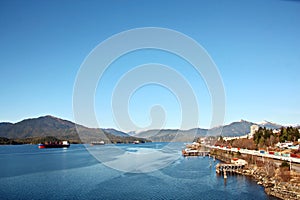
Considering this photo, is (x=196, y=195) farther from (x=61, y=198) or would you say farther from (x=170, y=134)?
(x=170, y=134)

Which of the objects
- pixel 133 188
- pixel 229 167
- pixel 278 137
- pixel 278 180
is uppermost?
pixel 278 137

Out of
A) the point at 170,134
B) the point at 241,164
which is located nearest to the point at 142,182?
the point at 241,164

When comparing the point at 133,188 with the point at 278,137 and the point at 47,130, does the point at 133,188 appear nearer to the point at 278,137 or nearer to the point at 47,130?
the point at 278,137

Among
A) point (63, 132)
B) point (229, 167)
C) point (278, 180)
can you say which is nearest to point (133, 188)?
point (278, 180)

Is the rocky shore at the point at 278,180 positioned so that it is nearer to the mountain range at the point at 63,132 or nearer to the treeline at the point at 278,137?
the treeline at the point at 278,137

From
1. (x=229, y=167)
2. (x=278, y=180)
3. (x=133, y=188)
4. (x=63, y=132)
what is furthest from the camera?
(x=63, y=132)

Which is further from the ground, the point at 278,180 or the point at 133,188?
the point at 278,180

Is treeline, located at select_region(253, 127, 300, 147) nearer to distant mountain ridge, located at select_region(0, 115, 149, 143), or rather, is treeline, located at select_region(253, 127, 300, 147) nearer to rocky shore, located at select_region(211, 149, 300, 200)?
rocky shore, located at select_region(211, 149, 300, 200)

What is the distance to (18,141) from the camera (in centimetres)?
3981

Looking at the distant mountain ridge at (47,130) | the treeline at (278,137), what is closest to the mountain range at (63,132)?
the distant mountain ridge at (47,130)

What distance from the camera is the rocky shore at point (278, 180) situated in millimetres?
4891

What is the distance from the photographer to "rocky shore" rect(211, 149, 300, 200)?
4.89 meters

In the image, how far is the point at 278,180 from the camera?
5996mm

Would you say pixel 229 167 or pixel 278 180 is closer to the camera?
pixel 278 180
